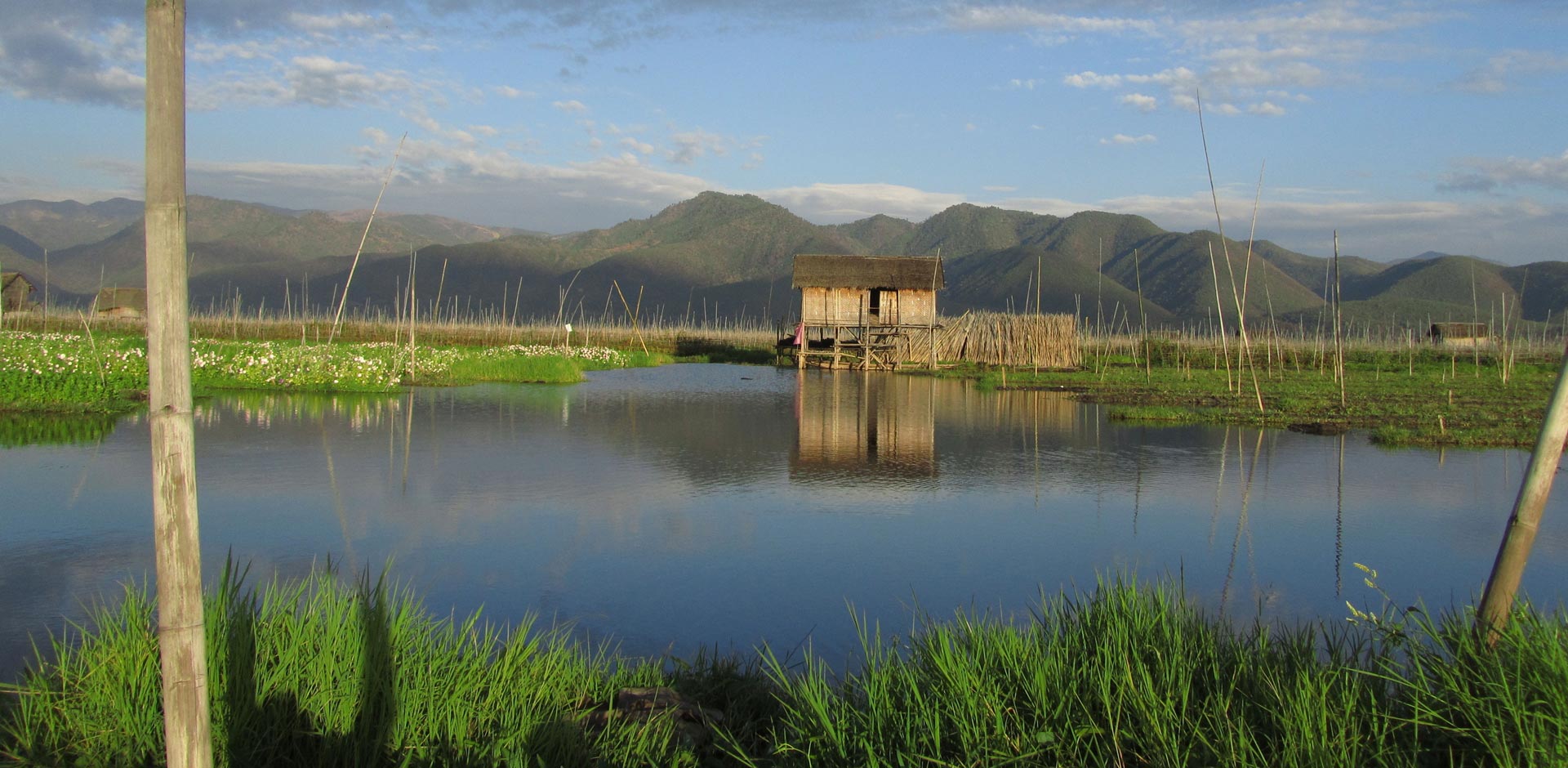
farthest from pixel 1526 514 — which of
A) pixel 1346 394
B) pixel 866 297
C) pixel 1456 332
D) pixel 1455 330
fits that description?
pixel 1456 332

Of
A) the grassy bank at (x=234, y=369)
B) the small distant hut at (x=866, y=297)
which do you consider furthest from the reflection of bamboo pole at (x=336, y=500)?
the small distant hut at (x=866, y=297)

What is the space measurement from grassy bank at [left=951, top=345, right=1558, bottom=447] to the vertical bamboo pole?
638 inches

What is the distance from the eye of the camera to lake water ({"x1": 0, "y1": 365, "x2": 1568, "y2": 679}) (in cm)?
730

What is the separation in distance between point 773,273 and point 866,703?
13012 cm

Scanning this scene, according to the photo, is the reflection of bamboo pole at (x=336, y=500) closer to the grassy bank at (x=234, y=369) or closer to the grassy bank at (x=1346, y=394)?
the grassy bank at (x=234, y=369)

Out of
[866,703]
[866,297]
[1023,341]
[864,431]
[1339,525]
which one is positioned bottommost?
[1339,525]

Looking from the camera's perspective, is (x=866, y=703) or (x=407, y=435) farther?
(x=407, y=435)

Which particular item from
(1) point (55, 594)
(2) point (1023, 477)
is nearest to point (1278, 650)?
(1) point (55, 594)

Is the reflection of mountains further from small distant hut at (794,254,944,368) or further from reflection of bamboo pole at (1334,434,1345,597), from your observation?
small distant hut at (794,254,944,368)

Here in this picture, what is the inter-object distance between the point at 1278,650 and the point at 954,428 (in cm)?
1341

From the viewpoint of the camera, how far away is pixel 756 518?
1018cm

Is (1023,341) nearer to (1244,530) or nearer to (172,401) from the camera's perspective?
(1244,530)

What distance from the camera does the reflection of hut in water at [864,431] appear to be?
1370 centimetres

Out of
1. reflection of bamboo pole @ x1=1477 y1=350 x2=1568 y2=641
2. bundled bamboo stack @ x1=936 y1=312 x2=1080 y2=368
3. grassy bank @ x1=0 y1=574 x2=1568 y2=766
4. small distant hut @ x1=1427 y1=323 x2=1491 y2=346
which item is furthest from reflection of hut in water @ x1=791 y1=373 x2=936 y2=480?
small distant hut @ x1=1427 y1=323 x2=1491 y2=346
